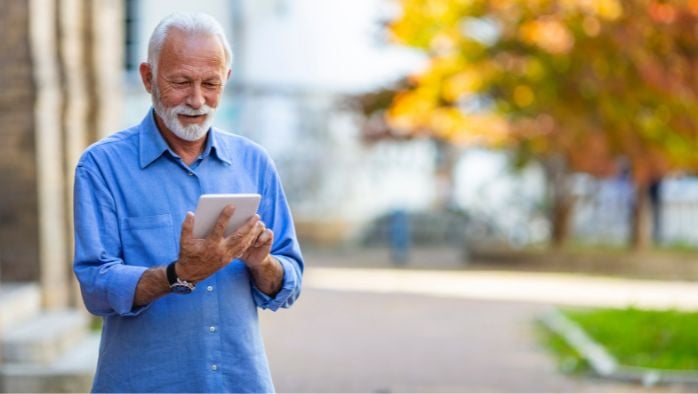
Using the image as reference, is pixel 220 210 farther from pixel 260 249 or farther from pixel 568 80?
pixel 568 80

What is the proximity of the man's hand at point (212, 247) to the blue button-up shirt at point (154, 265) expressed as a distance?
0.58ft

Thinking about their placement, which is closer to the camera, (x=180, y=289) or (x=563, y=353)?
(x=180, y=289)

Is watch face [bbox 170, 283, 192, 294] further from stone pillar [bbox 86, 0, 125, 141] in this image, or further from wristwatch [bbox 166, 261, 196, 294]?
stone pillar [bbox 86, 0, 125, 141]

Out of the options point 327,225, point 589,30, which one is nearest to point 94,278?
point 589,30

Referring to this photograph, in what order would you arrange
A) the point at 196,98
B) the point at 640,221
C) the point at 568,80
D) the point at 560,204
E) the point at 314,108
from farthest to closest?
the point at 314,108 → the point at 560,204 → the point at 640,221 → the point at 568,80 → the point at 196,98

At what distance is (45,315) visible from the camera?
11.2 m

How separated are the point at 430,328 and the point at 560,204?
35.9ft

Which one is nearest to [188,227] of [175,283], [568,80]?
[175,283]

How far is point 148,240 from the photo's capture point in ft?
12.0

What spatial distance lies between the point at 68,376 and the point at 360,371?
96.0 inches

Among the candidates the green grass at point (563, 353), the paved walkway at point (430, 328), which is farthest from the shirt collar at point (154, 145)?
the green grass at point (563, 353)

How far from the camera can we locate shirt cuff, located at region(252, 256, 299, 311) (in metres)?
3.79

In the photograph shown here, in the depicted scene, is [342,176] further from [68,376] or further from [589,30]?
[68,376]

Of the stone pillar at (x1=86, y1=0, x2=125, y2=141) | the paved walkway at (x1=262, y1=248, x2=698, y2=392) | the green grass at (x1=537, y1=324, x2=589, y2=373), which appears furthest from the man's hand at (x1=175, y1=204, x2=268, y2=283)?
the stone pillar at (x1=86, y1=0, x2=125, y2=141)
